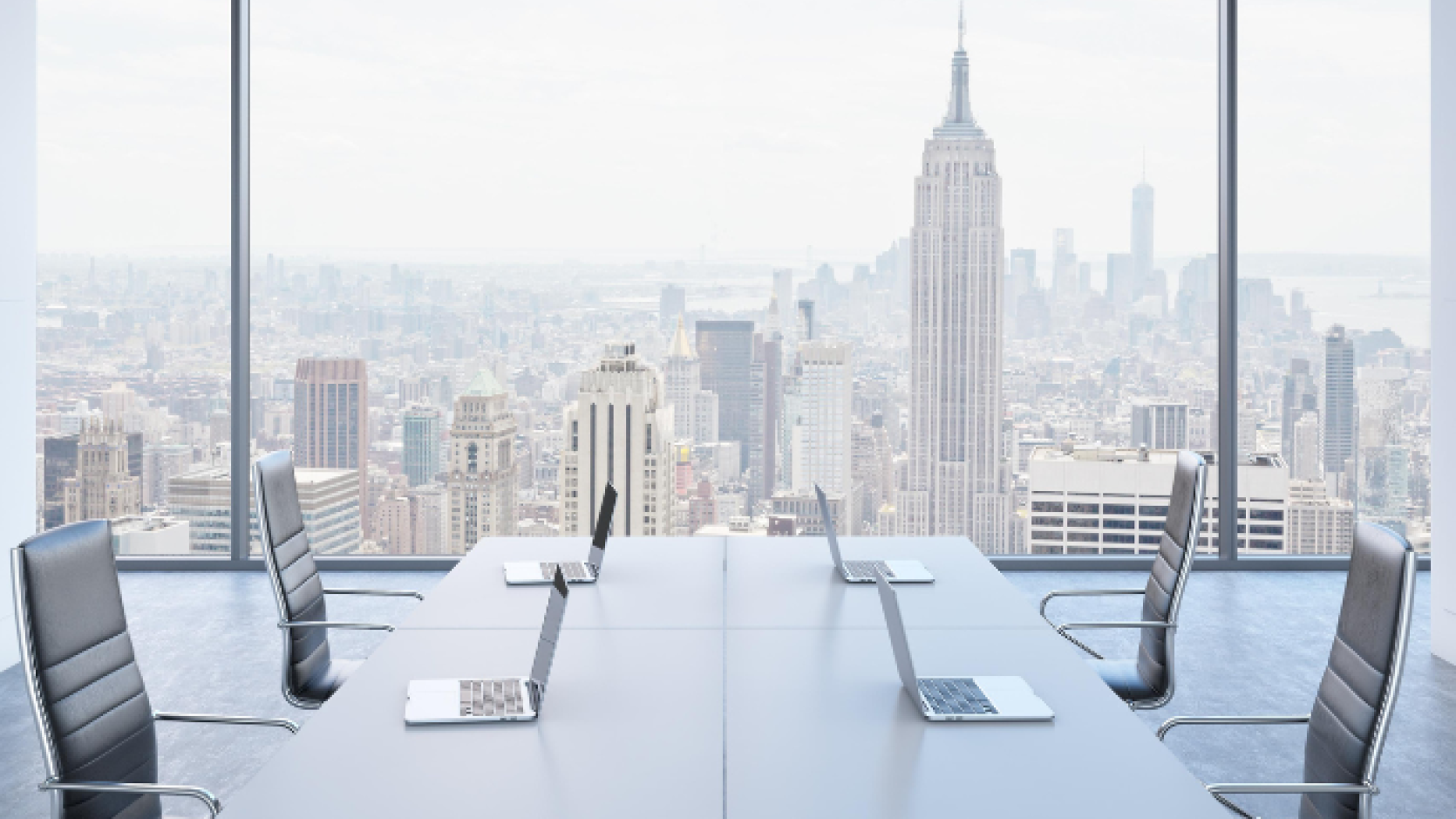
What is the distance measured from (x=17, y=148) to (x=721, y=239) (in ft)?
11.8

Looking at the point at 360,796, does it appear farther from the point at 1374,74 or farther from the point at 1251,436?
the point at 1374,74

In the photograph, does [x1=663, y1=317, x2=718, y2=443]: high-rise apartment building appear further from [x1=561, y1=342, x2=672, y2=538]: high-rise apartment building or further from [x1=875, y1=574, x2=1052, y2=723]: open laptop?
[x1=875, y1=574, x2=1052, y2=723]: open laptop

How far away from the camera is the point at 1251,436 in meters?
7.14

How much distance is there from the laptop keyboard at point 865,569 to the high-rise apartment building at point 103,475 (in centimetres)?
502

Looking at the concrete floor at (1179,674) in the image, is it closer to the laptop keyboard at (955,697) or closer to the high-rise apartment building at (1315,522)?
the high-rise apartment building at (1315,522)

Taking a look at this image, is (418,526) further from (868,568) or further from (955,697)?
(955,697)

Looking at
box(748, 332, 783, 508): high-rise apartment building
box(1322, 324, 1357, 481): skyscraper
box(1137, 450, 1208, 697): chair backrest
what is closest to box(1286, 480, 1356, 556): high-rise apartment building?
box(1322, 324, 1357, 481): skyscraper

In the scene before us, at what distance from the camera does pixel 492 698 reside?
2.49 m

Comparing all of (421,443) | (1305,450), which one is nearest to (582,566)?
(421,443)

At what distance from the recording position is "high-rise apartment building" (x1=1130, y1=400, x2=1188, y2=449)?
23.6ft

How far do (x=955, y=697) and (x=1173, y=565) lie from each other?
1.34m

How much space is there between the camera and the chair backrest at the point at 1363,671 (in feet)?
7.21

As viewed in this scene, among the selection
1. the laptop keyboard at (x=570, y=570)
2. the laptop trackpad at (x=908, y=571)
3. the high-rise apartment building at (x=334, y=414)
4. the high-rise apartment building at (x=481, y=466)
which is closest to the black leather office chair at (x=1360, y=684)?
the laptop trackpad at (x=908, y=571)

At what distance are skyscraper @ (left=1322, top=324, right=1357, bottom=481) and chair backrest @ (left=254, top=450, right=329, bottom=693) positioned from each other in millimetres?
5843
